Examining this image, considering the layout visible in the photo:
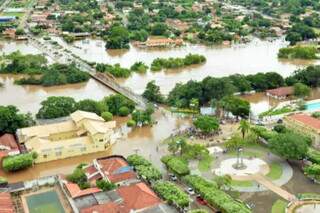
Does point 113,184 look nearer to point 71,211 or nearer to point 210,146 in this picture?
point 71,211

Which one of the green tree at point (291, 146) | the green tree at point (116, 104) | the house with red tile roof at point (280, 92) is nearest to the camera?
the green tree at point (291, 146)

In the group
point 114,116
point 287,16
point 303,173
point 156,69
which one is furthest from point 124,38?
point 303,173

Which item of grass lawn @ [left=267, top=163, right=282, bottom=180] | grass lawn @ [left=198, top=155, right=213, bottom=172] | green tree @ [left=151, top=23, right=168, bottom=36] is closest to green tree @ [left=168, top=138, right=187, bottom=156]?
grass lawn @ [left=198, top=155, right=213, bottom=172]

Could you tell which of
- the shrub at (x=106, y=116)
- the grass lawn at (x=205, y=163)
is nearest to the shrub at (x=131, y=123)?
the shrub at (x=106, y=116)

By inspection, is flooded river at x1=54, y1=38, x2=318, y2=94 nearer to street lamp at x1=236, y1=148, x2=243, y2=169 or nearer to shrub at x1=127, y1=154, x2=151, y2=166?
street lamp at x1=236, y1=148, x2=243, y2=169

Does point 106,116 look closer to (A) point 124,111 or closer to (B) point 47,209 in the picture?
(A) point 124,111

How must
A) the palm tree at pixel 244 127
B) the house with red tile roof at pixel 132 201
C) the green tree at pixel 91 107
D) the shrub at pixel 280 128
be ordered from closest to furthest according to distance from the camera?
the house with red tile roof at pixel 132 201, the palm tree at pixel 244 127, the shrub at pixel 280 128, the green tree at pixel 91 107

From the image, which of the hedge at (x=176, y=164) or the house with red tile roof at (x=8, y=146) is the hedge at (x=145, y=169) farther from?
the house with red tile roof at (x=8, y=146)
